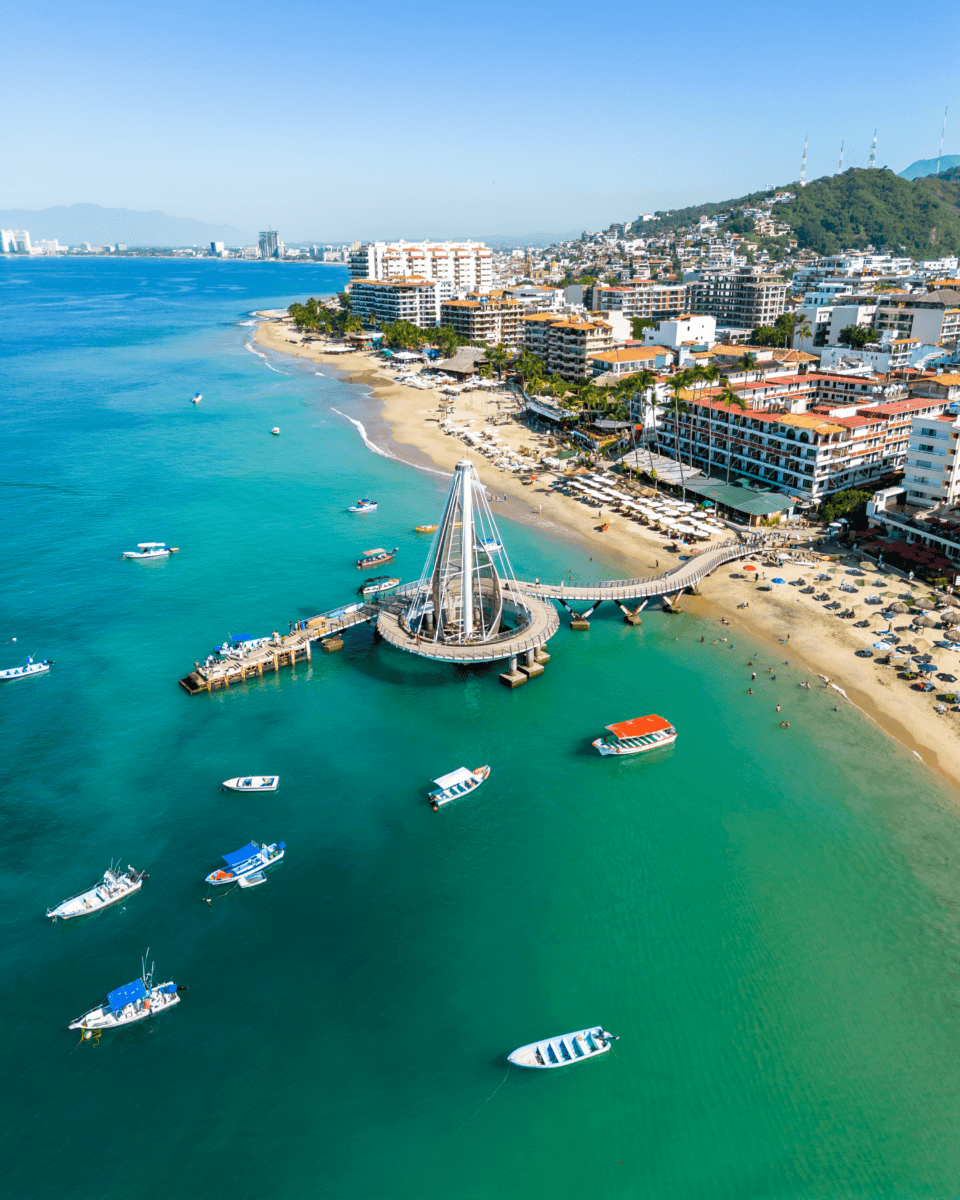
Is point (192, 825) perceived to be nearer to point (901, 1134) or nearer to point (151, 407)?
point (901, 1134)

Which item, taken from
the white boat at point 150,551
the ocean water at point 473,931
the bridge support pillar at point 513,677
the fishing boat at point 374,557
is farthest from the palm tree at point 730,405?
the white boat at point 150,551

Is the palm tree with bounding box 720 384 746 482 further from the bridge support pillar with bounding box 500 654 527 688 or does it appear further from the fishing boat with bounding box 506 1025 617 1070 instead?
the fishing boat with bounding box 506 1025 617 1070

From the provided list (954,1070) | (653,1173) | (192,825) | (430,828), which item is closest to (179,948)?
(192,825)

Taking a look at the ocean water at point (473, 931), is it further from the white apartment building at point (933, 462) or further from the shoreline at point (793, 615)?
the white apartment building at point (933, 462)

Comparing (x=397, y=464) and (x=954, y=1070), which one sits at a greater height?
(x=397, y=464)

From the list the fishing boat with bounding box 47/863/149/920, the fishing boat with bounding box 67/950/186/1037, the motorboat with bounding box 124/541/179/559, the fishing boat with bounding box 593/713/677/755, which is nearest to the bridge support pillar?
the fishing boat with bounding box 593/713/677/755
